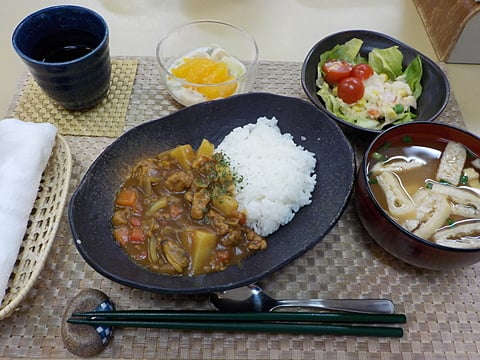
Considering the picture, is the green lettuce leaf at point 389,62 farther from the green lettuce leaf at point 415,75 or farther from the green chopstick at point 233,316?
the green chopstick at point 233,316

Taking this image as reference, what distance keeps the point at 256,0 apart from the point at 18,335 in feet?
8.49

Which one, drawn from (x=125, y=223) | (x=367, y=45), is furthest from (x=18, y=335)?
(x=367, y=45)

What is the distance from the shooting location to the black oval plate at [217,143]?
62.7 inches

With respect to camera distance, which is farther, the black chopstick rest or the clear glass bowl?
the clear glass bowl

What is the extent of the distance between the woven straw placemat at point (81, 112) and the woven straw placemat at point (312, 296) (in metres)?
0.39

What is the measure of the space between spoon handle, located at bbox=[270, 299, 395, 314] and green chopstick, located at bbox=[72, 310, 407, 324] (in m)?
0.04

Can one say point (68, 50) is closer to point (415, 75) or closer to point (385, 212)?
point (385, 212)

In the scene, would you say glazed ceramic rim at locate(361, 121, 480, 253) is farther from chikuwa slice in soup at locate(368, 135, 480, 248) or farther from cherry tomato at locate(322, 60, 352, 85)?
cherry tomato at locate(322, 60, 352, 85)

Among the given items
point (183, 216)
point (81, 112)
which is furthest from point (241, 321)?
point (81, 112)

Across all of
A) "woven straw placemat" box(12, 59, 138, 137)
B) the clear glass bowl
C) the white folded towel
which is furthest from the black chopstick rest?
the clear glass bowl

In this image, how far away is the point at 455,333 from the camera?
1616 mm

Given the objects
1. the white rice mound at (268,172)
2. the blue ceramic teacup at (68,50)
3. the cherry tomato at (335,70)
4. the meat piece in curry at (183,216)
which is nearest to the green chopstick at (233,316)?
the meat piece in curry at (183,216)

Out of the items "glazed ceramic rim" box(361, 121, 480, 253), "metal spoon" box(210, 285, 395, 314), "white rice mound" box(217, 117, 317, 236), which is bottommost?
"metal spoon" box(210, 285, 395, 314)

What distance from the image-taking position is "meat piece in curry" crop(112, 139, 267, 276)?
5.54ft
